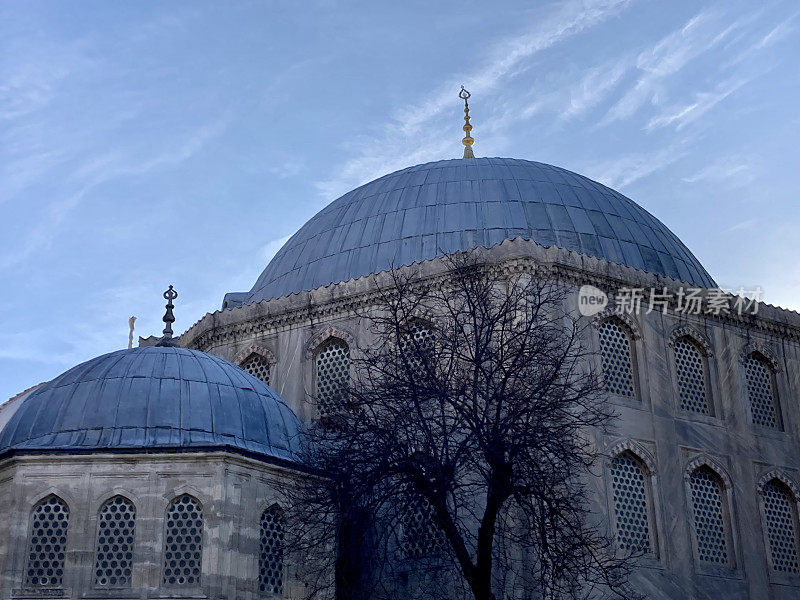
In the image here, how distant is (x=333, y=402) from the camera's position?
20.8m

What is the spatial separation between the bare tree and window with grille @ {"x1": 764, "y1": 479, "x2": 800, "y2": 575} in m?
3.96

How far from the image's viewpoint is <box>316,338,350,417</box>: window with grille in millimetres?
20891

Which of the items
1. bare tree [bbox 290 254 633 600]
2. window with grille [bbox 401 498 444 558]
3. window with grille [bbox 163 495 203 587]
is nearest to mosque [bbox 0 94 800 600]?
window with grille [bbox 163 495 203 587]

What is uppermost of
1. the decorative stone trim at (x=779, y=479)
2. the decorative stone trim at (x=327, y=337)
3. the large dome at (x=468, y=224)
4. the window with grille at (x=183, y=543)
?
the large dome at (x=468, y=224)

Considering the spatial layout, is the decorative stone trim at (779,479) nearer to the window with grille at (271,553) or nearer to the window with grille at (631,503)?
the window with grille at (631,503)

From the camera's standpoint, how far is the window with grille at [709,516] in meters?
19.6

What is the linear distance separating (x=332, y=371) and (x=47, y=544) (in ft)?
21.4

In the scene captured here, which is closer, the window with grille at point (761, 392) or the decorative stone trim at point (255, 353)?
the window with grille at point (761, 392)

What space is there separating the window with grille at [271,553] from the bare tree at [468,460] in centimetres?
29

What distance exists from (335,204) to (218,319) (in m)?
3.99

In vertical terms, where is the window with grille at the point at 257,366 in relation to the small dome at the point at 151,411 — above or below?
above

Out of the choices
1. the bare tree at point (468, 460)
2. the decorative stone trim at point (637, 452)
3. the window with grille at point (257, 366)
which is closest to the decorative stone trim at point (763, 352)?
the decorative stone trim at point (637, 452)

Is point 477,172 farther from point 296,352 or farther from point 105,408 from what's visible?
point 105,408

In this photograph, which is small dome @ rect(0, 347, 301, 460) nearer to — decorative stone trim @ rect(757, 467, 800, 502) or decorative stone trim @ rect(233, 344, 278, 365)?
decorative stone trim @ rect(233, 344, 278, 365)
